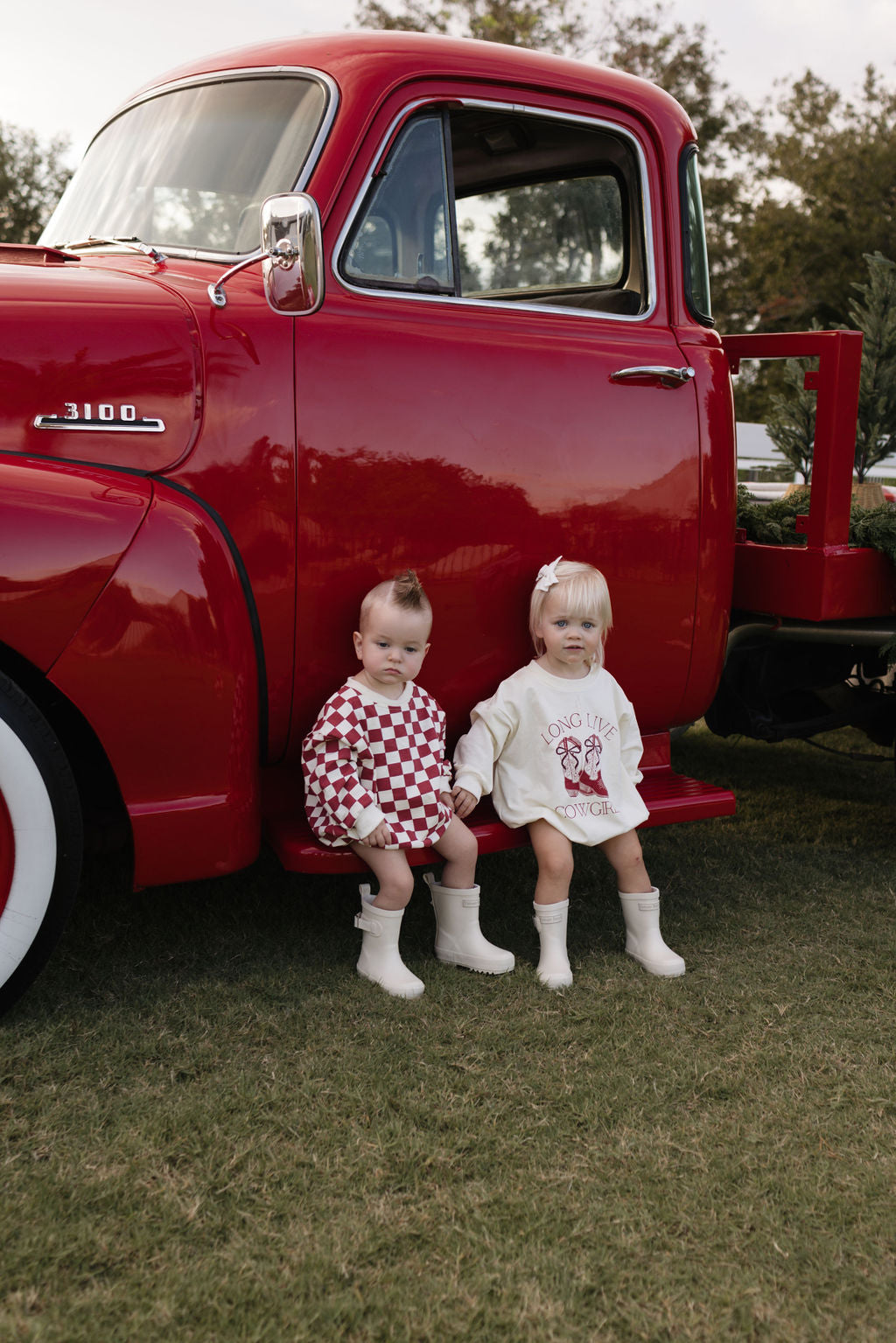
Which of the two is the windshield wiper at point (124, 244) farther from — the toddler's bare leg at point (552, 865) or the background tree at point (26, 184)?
the background tree at point (26, 184)

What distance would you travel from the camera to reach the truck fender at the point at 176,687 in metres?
2.09

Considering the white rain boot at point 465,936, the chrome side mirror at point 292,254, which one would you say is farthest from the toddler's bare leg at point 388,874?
the chrome side mirror at point 292,254

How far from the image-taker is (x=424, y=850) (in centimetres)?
253

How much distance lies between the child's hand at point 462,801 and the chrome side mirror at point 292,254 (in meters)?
1.07

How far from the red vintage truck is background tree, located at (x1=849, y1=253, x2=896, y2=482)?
A: 0.79 meters

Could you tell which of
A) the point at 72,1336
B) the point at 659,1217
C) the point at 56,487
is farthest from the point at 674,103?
the point at 72,1336

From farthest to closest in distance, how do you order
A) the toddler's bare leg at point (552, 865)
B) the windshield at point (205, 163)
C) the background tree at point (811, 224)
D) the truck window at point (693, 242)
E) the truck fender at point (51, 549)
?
the background tree at point (811, 224) < the truck window at point (693, 242) < the toddler's bare leg at point (552, 865) < the windshield at point (205, 163) < the truck fender at point (51, 549)

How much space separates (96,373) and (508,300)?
1007 millimetres

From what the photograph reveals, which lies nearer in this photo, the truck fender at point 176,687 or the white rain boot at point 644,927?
the truck fender at point 176,687

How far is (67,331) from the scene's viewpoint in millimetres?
2164

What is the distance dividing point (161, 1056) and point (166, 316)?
1.41m

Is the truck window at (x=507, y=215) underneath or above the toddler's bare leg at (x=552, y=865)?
above

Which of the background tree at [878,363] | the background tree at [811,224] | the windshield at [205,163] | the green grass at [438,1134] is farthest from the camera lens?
the background tree at [811,224]

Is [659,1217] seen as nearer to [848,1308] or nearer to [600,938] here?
[848,1308]
